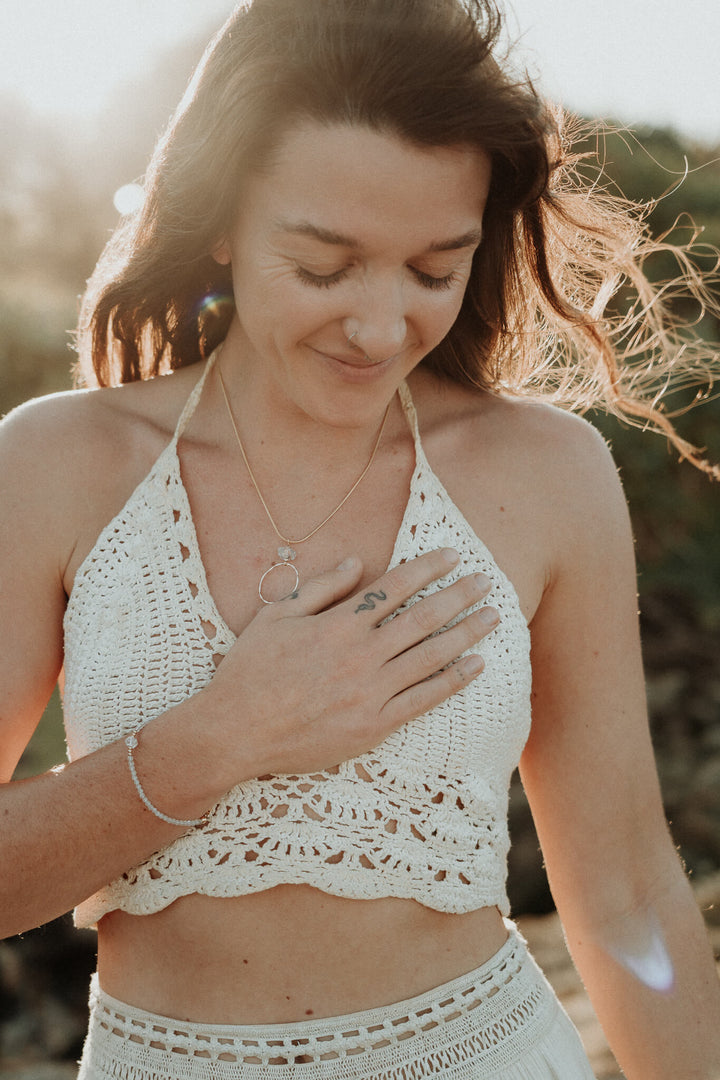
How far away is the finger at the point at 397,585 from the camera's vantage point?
149 centimetres

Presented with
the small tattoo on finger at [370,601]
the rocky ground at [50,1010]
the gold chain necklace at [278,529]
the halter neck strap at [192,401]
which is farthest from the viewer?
the rocky ground at [50,1010]

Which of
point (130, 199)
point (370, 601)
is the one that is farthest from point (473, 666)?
point (130, 199)

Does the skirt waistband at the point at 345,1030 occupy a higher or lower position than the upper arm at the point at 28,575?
lower

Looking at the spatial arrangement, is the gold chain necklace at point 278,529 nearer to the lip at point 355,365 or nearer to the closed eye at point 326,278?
the lip at point 355,365

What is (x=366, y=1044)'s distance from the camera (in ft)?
4.78

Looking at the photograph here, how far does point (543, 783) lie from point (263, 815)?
1.66ft

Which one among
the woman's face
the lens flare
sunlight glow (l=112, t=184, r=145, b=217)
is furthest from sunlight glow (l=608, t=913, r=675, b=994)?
sunlight glow (l=112, t=184, r=145, b=217)

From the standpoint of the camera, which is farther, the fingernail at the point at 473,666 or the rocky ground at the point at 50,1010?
the rocky ground at the point at 50,1010

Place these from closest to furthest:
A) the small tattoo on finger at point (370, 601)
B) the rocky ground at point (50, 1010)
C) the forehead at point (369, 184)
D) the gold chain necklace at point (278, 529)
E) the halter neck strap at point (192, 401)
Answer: the forehead at point (369, 184)
the small tattoo on finger at point (370, 601)
the gold chain necklace at point (278, 529)
the halter neck strap at point (192, 401)
the rocky ground at point (50, 1010)

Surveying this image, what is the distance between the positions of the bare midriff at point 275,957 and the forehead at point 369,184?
0.89m

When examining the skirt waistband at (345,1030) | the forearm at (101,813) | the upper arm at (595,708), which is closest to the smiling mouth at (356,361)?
the upper arm at (595,708)

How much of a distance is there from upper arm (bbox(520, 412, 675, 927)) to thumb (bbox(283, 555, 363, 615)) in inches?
12.2

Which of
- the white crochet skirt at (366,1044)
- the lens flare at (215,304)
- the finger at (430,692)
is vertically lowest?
the white crochet skirt at (366,1044)

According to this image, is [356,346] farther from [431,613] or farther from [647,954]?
[647,954]
